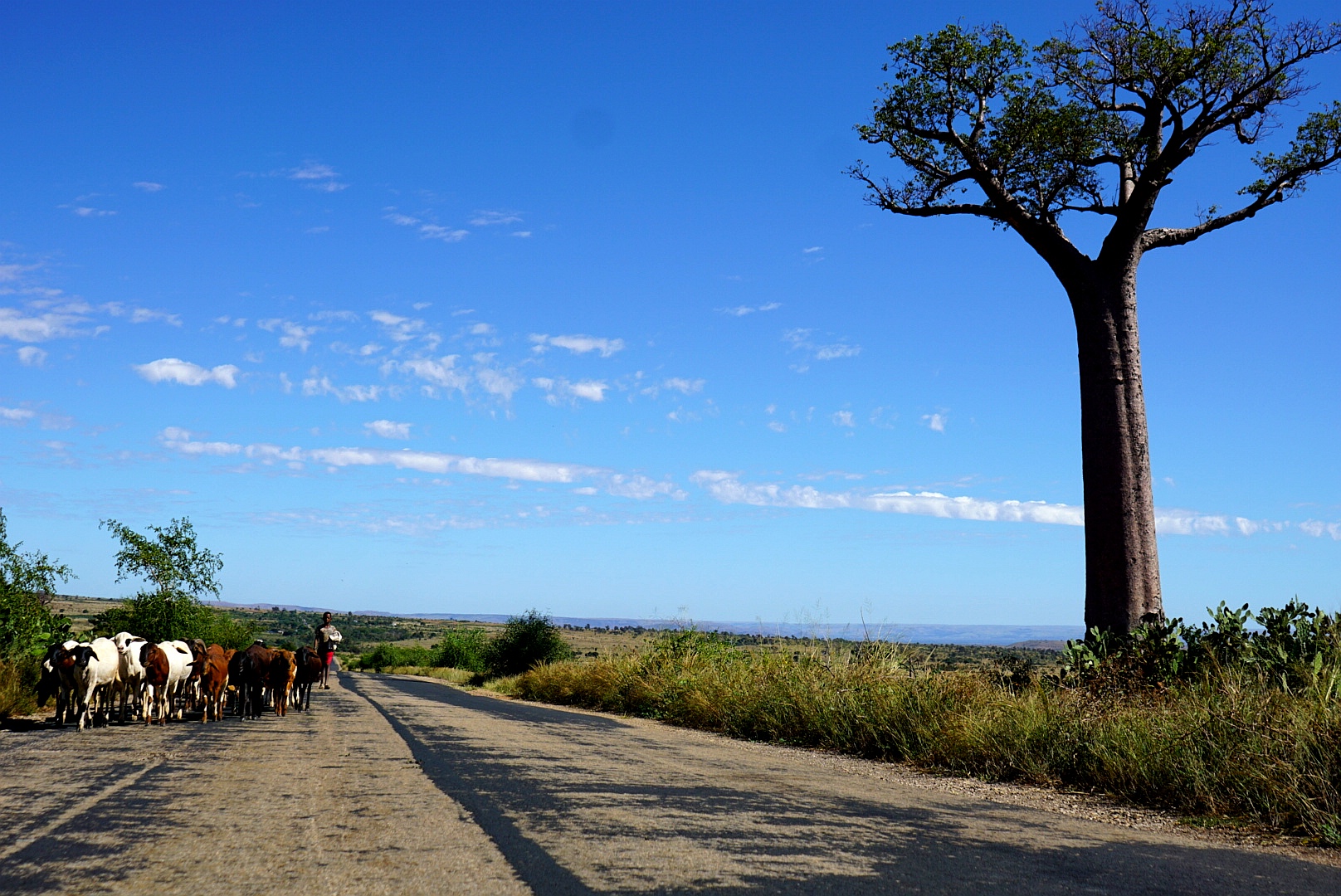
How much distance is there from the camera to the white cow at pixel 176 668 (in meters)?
13.7

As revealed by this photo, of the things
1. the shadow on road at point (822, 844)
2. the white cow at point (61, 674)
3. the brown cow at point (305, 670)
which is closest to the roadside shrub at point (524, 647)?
the brown cow at point (305, 670)

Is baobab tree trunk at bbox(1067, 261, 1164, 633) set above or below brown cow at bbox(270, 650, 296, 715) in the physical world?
above

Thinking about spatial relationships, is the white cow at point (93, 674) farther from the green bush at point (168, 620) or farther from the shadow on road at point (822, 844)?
the green bush at point (168, 620)

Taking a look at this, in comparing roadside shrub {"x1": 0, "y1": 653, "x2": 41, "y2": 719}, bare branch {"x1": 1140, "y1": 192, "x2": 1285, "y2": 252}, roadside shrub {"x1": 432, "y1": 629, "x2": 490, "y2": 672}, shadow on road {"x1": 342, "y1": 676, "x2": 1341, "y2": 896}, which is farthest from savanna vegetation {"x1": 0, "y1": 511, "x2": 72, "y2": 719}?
roadside shrub {"x1": 432, "y1": 629, "x2": 490, "y2": 672}

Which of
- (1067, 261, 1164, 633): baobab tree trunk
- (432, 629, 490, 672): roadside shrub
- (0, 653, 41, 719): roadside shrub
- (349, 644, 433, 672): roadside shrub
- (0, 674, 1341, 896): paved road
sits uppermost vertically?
(1067, 261, 1164, 633): baobab tree trunk

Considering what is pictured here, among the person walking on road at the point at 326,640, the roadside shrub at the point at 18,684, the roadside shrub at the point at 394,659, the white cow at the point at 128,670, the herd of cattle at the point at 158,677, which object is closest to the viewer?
the herd of cattle at the point at 158,677

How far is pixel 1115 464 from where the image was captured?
45.0ft

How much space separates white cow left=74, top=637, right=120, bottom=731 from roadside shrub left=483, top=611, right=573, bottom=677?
26.9 meters

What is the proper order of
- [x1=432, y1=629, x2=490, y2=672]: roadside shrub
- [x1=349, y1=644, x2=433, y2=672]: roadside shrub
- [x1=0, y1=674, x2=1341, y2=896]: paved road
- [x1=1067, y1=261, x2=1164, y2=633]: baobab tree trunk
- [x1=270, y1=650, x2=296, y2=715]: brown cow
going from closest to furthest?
[x1=0, y1=674, x2=1341, y2=896]: paved road < [x1=1067, y1=261, x2=1164, y2=633]: baobab tree trunk < [x1=270, y1=650, x2=296, y2=715]: brown cow < [x1=432, y1=629, x2=490, y2=672]: roadside shrub < [x1=349, y1=644, x2=433, y2=672]: roadside shrub

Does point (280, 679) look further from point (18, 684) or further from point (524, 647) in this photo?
point (524, 647)

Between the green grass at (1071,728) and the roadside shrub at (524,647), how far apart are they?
23459 mm

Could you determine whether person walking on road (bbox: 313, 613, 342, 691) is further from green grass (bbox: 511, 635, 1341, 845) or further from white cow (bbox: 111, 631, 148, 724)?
green grass (bbox: 511, 635, 1341, 845)

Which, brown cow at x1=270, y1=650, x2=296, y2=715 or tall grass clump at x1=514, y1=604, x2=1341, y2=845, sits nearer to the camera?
tall grass clump at x1=514, y1=604, x2=1341, y2=845

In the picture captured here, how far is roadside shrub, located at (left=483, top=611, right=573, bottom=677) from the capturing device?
4016 cm
